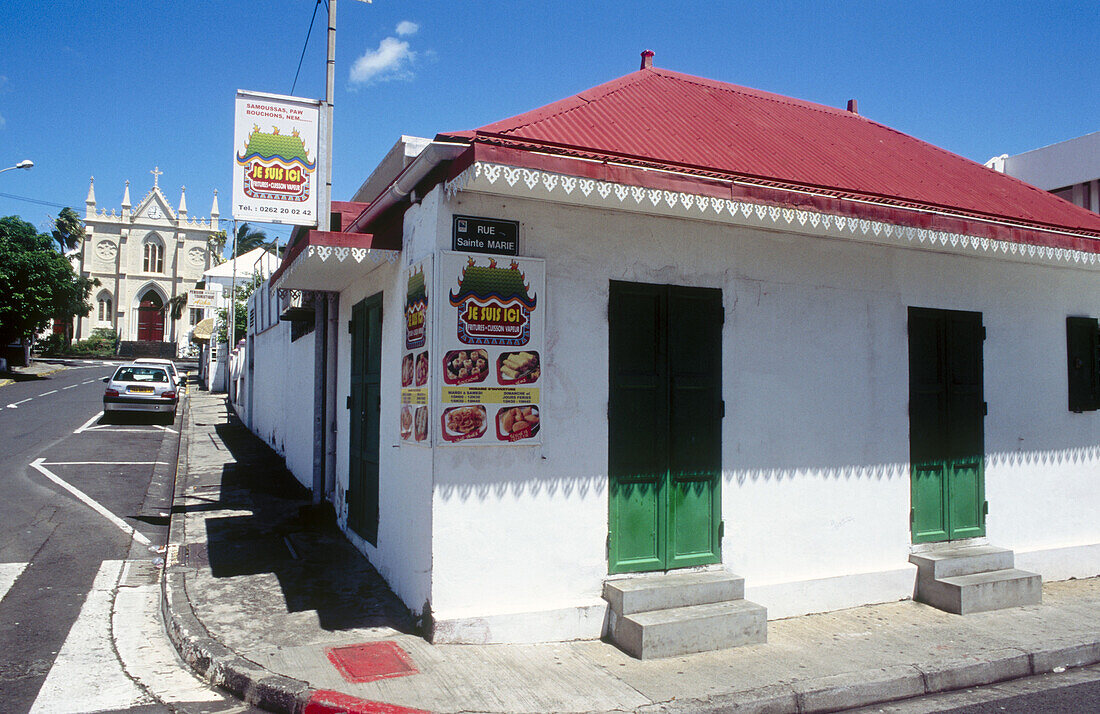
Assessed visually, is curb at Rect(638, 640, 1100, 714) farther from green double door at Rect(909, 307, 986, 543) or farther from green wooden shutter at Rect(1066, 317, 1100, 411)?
green wooden shutter at Rect(1066, 317, 1100, 411)

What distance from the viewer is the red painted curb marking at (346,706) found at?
3.94 m

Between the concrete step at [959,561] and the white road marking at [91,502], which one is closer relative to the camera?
the concrete step at [959,561]

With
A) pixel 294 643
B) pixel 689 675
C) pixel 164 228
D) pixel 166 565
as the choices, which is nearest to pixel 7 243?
pixel 166 565

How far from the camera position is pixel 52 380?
105 feet

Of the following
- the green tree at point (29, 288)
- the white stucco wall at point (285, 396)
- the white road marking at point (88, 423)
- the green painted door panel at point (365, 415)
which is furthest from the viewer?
the green tree at point (29, 288)

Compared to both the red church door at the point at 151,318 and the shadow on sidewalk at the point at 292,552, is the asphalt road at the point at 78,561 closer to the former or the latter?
the shadow on sidewalk at the point at 292,552

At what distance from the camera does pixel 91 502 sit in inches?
388

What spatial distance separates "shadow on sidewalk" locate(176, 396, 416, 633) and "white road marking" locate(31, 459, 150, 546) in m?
0.67

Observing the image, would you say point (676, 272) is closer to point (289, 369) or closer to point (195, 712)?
point (195, 712)

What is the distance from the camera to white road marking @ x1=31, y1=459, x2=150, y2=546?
27.6ft

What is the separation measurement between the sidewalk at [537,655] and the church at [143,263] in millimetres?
62199

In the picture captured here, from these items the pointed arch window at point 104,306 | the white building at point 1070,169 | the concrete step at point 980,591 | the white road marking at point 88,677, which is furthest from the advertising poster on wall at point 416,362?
the pointed arch window at point 104,306

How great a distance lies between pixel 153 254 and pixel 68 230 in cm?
660

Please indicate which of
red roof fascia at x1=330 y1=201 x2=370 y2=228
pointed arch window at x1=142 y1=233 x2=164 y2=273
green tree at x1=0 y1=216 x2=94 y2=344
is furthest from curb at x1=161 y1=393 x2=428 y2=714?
pointed arch window at x1=142 y1=233 x2=164 y2=273
